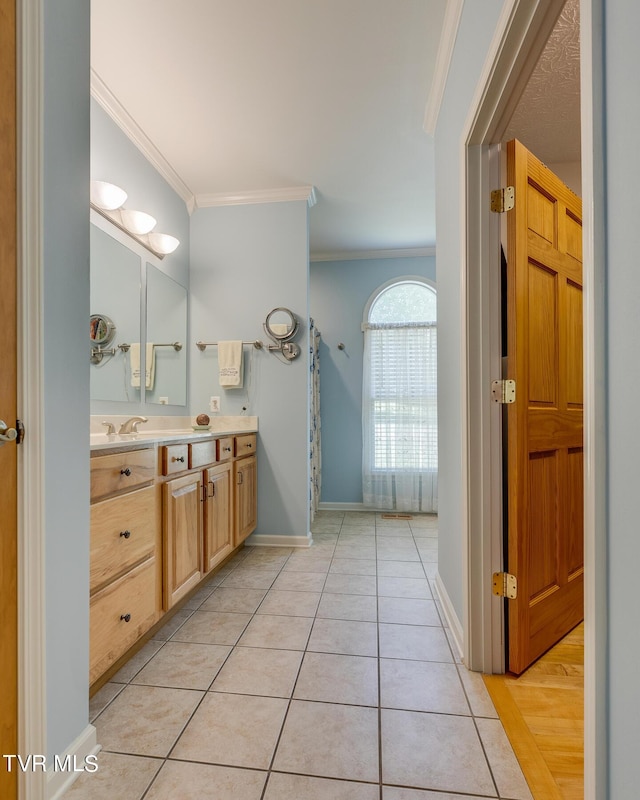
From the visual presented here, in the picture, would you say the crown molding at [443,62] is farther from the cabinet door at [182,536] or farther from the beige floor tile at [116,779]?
the beige floor tile at [116,779]

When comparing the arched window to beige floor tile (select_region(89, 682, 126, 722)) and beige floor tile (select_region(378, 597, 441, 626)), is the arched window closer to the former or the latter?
beige floor tile (select_region(378, 597, 441, 626))

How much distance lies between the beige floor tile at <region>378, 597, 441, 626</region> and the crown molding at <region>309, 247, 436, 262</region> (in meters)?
3.33

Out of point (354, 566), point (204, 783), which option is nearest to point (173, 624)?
point (204, 783)

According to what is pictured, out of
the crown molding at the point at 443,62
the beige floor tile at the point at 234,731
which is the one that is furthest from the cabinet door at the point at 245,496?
the crown molding at the point at 443,62

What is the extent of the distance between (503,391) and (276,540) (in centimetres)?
216

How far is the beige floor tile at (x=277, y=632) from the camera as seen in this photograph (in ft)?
5.82

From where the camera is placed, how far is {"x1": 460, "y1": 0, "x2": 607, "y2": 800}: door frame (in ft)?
2.26

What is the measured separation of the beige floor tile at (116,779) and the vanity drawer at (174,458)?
927 millimetres

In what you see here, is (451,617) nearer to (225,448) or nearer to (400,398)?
(225,448)

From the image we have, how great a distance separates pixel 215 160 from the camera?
111 inches
